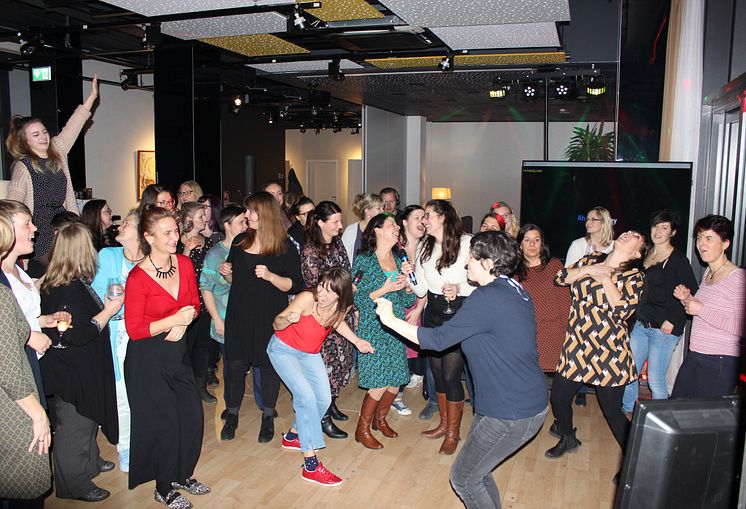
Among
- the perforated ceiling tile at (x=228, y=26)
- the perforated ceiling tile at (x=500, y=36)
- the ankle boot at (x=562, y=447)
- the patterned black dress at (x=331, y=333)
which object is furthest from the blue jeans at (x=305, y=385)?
the perforated ceiling tile at (x=500, y=36)

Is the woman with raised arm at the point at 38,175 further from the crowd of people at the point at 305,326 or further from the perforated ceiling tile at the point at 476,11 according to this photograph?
the perforated ceiling tile at the point at 476,11

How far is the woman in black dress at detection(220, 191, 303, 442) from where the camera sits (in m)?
4.42

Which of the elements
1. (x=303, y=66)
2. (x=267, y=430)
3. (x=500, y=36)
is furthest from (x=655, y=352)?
(x=303, y=66)

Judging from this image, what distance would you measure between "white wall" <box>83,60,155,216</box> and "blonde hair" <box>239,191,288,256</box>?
6.93 m

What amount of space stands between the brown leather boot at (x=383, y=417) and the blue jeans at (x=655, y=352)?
1756mm

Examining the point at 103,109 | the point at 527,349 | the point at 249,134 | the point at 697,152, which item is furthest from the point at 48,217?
the point at 249,134

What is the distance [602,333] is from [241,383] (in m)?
2.53

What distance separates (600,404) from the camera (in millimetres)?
4004

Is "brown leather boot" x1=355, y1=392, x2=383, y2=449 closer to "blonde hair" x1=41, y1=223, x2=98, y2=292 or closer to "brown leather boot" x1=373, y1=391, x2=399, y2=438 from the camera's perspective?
"brown leather boot" x1=373, y1=391, x2=399, y2=438

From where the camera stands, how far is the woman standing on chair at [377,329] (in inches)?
174

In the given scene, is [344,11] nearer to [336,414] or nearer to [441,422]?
[336,414]

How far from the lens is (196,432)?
11.9 feet

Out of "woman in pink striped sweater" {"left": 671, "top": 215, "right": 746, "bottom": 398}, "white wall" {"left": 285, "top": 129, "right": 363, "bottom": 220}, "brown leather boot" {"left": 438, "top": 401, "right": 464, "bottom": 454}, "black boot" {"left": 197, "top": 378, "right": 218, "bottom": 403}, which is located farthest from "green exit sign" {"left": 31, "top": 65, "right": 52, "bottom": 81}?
"white wall" {"left": 285, "top": 129, "right": 363, "bottom": 220}

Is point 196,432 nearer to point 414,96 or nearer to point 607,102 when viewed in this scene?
point 414,96
